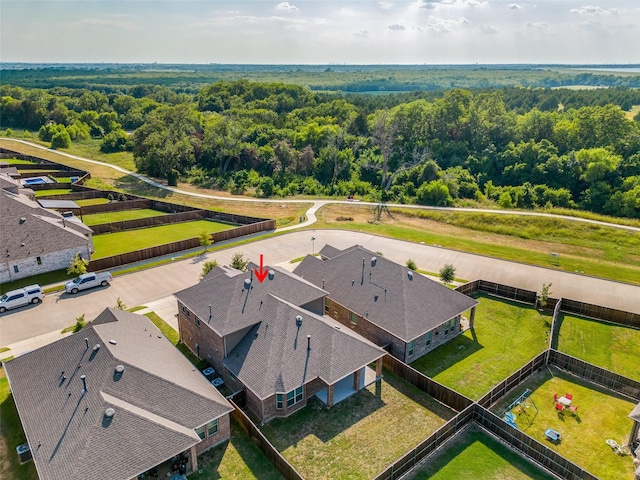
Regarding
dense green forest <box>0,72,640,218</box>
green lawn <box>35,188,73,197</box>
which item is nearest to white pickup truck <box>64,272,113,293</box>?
green lawn <box>35,188,73,197</box>

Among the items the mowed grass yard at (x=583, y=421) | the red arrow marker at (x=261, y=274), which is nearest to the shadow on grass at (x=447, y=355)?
the mowed grass yard at (x=583, y=421)

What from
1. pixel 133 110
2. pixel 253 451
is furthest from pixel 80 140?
pixel 253 451

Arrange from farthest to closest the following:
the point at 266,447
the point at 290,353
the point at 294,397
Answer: the point at 290,353 < the point at 294,397 < the point at 266,447

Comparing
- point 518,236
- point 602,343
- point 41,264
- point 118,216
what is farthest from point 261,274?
point 518,236

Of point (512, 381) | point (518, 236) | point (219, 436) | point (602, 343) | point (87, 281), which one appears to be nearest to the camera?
point (219, 436)

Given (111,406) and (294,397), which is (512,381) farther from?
(111,406)

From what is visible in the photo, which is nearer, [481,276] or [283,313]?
[283,313]

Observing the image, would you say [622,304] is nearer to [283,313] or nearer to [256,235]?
[283,313]
